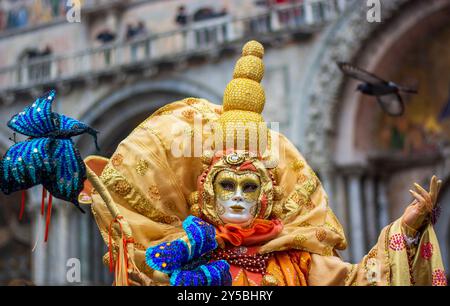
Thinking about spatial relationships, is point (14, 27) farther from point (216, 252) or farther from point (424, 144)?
point (216, 252)

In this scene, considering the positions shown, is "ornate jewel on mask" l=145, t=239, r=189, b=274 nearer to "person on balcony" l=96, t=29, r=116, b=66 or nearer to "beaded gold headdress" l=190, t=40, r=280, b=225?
"beaded gold headdress" l=190, t=40, r=280, b=225

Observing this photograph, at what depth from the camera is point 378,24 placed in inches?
463

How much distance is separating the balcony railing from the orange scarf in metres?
8.00

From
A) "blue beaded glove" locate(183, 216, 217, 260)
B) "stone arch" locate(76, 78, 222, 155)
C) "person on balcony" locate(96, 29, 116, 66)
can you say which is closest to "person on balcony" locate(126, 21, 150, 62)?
"person on balcony" locate(96, 29, 116, 66)

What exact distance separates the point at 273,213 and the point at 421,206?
84 centimetres

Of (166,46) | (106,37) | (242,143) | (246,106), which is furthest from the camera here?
(106,37)

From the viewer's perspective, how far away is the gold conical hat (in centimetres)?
476

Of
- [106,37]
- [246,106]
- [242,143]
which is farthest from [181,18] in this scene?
[242,143]

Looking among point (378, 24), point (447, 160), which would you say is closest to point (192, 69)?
point (378, 24)

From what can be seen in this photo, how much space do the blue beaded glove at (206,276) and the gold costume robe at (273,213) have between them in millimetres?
269

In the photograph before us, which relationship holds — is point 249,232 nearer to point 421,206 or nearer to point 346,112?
point 421,206

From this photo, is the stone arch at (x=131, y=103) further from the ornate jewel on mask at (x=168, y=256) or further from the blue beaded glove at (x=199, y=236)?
the ornate jewel on mask at (x=168, y=256)

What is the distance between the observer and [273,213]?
482 cm

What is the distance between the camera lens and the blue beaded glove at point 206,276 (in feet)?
13.7
